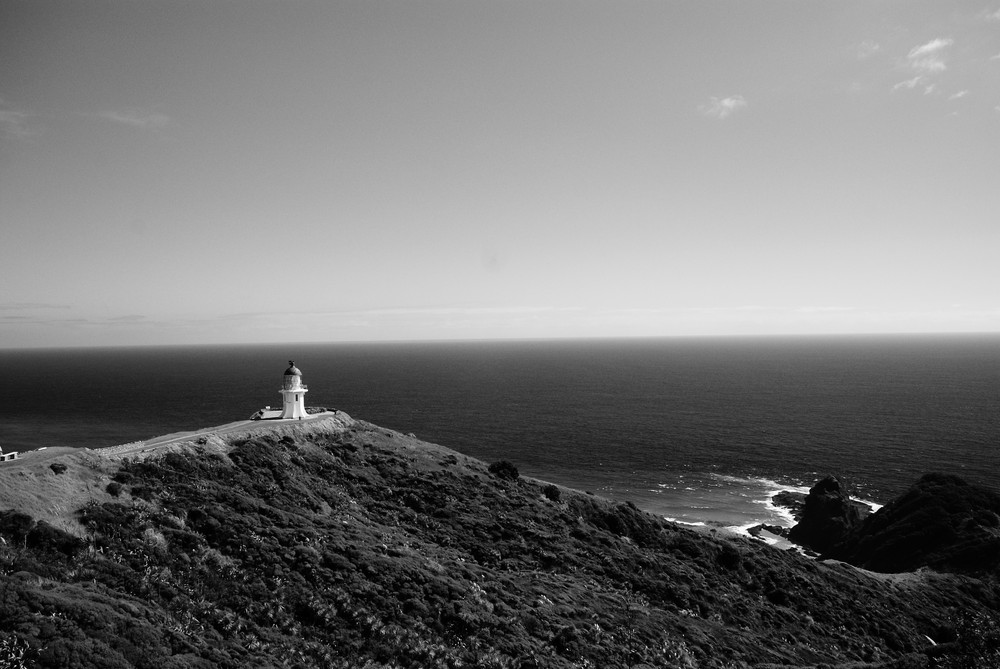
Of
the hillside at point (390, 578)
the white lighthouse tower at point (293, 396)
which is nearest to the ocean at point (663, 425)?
the hillside at point (390, 578)

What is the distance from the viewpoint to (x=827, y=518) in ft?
200

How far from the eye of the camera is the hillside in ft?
62.7

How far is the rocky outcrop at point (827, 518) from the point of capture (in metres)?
59.5

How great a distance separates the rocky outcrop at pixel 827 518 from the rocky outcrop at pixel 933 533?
1559 mm

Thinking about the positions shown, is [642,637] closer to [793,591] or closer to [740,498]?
[793,591]

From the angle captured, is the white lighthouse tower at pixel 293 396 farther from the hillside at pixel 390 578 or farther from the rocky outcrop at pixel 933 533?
the rocky outcrop at pixel 933 533

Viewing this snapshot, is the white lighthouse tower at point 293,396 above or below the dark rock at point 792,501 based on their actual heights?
above

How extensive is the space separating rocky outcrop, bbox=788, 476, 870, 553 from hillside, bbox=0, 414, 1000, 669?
14.0 meters

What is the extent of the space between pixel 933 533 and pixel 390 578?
5444cm

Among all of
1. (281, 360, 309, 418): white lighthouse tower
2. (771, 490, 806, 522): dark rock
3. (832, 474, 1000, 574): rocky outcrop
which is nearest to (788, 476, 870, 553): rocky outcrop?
(771, 490, 806, 522): dark rock

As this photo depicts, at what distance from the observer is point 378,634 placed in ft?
73.5

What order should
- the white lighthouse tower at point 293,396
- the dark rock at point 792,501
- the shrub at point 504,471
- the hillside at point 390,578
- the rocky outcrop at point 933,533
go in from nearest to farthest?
the hillside at point 390,578, the shrub at point 504,471, the rocky outcrop at point 933,533, the white lighthouse tower at point 293,396, the dark rock at point 792,501

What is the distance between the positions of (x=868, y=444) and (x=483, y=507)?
8506 centimetres

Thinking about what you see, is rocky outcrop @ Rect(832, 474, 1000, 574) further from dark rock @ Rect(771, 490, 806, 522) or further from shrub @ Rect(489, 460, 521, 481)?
shrub @ Rect(489, 460, 521, 481)
